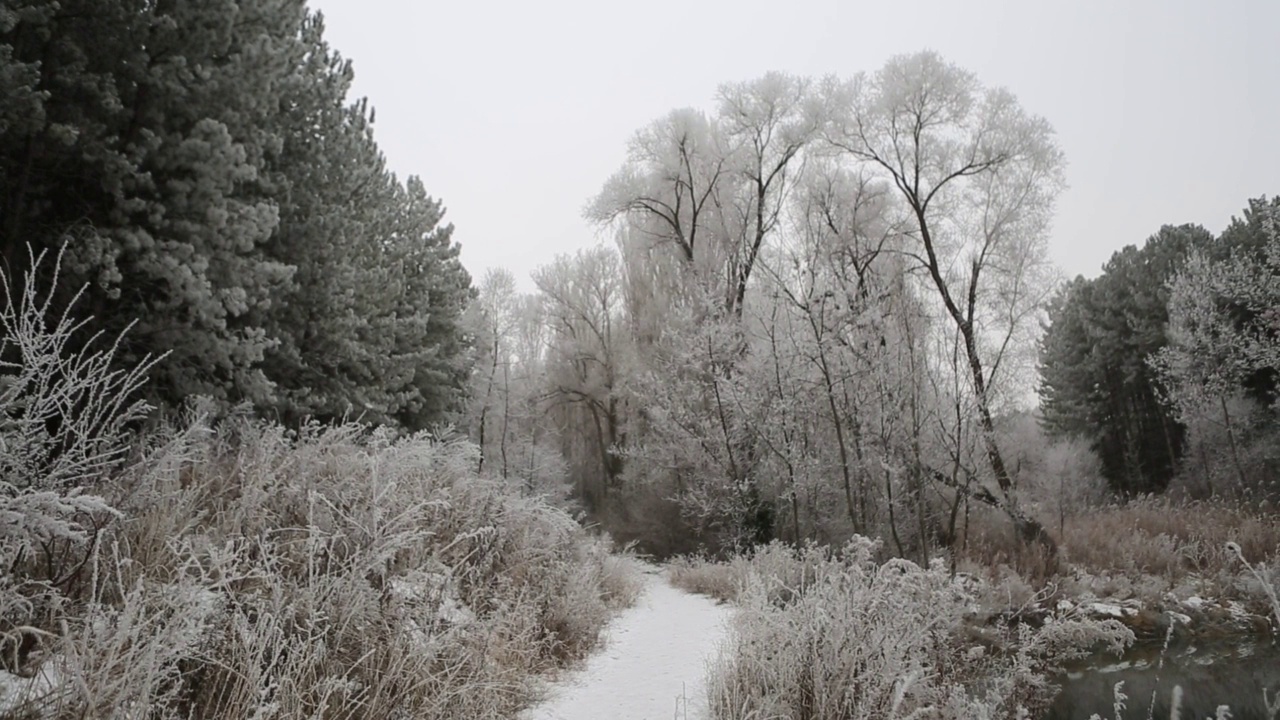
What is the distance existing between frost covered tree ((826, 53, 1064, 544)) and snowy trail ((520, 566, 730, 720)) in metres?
8.39

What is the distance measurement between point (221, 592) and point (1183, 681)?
9669 mm

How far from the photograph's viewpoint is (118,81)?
7211mm

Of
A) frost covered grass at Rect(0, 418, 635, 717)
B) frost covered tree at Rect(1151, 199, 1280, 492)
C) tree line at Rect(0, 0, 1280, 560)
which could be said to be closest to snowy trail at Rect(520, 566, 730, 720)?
frost covered grass at Rect(0, 418, 635, 717)

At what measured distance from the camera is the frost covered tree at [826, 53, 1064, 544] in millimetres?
14398

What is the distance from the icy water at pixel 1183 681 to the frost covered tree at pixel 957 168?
3.93 m

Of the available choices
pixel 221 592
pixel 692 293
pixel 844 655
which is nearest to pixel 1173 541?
pixel 692 293

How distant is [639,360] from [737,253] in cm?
508

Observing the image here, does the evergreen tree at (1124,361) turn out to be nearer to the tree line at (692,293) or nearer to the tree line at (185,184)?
the tree line at (692,293)

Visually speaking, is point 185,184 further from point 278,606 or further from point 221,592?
point 278,606

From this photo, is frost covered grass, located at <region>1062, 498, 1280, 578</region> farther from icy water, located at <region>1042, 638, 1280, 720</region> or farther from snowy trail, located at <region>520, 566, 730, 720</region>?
snowy trail, located at <region>520, 566, 730, 720</region>

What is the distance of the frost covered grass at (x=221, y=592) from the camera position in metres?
2.58

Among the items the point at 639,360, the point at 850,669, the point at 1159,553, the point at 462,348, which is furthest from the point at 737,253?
the point at 850,669

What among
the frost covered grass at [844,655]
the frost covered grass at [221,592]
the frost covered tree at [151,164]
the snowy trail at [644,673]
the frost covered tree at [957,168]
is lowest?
the snowy trail at [644,673]

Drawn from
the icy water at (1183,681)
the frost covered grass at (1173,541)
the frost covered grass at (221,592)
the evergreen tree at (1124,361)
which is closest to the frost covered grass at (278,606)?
the frost covered grass at (221,592)
